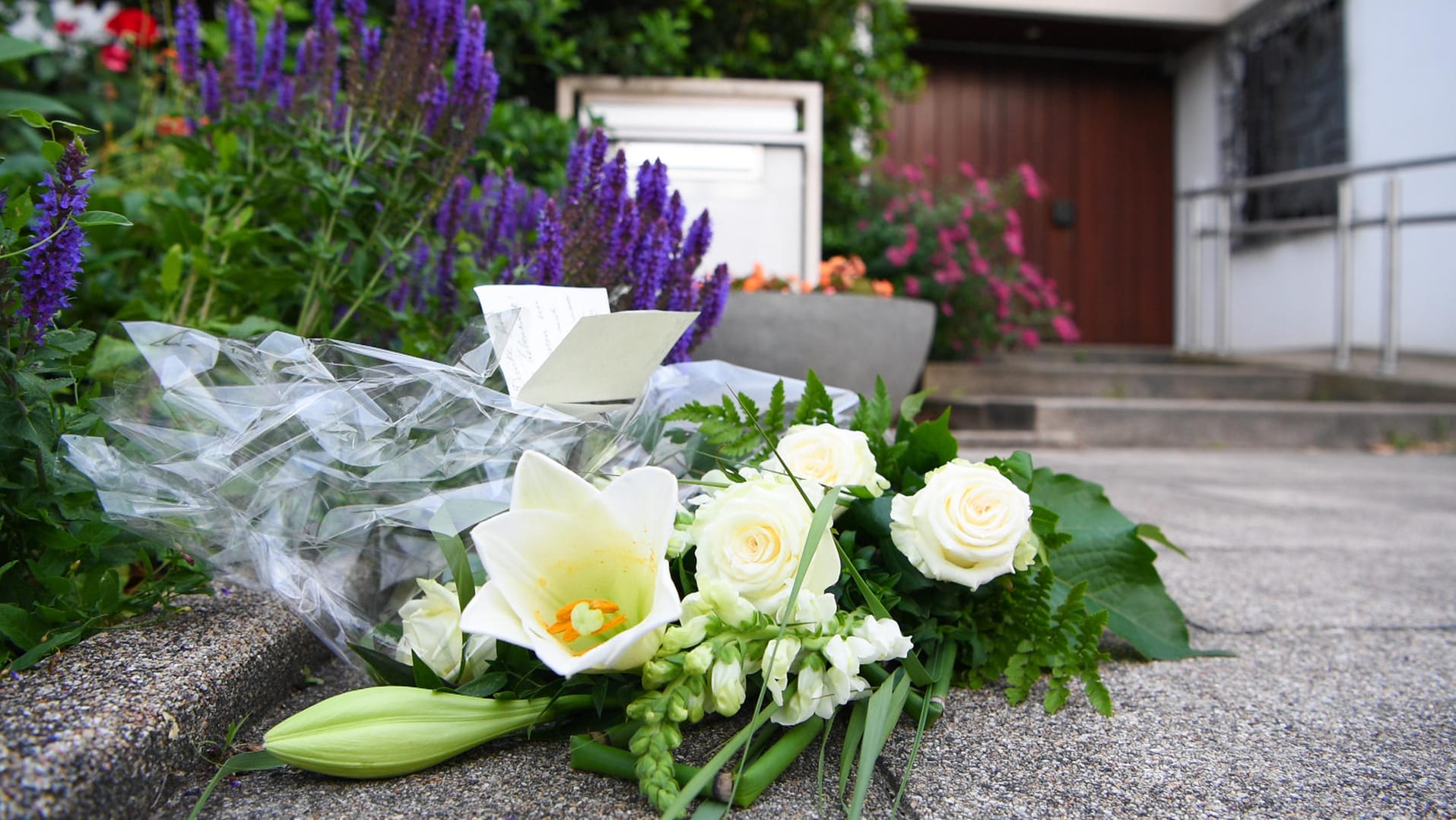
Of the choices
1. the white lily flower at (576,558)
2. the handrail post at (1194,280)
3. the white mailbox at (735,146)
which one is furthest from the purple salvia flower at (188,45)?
the handrail post at (1194,280)

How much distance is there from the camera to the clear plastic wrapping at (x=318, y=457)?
0.84m

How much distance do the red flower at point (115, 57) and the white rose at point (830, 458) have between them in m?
3.23

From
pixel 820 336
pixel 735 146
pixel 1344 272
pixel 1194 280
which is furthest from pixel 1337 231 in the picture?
pixel 820 336

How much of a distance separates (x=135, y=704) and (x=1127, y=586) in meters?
1.02

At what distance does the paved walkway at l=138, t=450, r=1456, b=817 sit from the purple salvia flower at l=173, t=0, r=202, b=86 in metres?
→ 1.16

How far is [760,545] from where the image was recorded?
0.78m

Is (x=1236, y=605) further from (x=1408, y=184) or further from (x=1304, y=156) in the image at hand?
(x=1304, y=156)

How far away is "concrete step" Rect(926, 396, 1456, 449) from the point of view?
4.05 metres

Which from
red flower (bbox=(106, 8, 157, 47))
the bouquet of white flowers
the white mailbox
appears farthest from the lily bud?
red flower (bbox=(106, 8, 157, 47))

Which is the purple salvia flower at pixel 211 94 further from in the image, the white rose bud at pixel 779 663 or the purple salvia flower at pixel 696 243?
the white rose bud at pixel 779 663

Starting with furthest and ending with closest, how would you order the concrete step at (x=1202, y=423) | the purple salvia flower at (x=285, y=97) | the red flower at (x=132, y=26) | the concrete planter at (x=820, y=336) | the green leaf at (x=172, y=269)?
the concrete step at (x=1202, y=423), the red flower at (x=132, y=26), the concrete planter at (x=820, y=336), the purple salvia flower at (x=285, y=97), the green leaf at (x=172, y=269)

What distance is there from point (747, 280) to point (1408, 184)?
4.84m

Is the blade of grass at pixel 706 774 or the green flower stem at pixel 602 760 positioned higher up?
the blade of grass at pixel 706 774

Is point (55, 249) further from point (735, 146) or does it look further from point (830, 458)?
point (735, 146)
